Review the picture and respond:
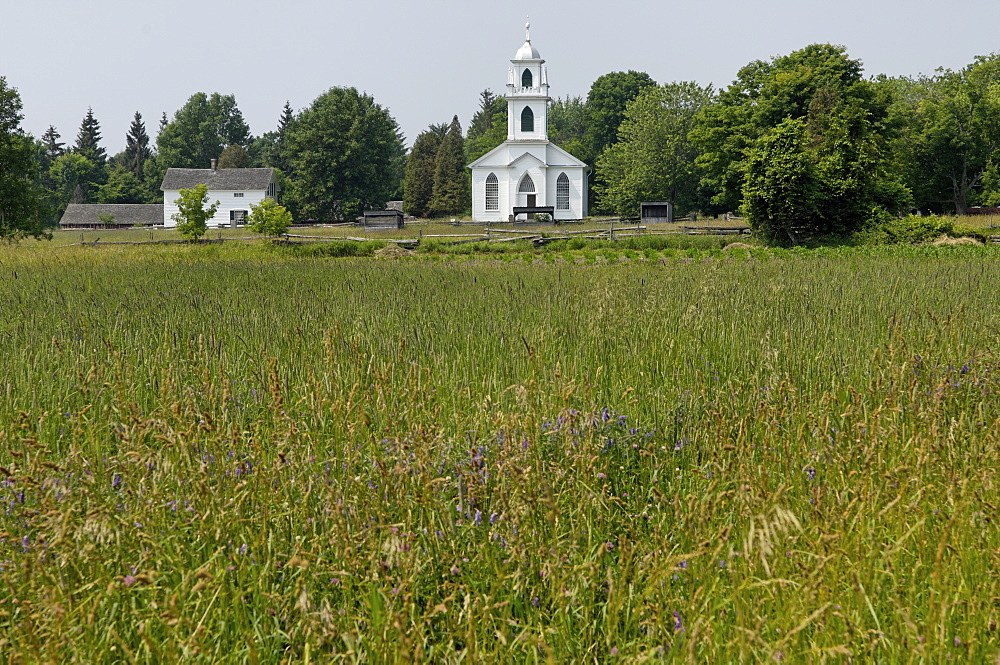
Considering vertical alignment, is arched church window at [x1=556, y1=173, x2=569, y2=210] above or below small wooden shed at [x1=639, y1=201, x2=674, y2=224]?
above

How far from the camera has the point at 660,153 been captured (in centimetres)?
5638

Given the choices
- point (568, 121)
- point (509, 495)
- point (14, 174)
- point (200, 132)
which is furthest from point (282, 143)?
point (509, 495)

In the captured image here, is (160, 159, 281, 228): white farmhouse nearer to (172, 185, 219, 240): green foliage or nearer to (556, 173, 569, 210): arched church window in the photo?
(556, 173, 569, 210): arched church window

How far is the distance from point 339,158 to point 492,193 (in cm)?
1500

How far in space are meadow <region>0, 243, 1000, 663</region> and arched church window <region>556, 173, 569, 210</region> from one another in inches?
2023

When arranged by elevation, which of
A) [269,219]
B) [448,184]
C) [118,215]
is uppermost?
[448,184]

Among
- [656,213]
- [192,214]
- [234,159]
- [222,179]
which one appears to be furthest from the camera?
[234,159]

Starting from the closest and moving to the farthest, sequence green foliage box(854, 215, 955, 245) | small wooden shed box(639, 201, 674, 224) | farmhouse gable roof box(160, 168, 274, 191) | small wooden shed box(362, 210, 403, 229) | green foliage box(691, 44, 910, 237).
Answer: green foliage box(854, 215, 955, 245) < green foliage box(691, 44, 910, 237) < small wooden shed box(362, 210, 403, 229) < small wooden shed box(639, 201, 674, 224) < farmhouse gable roof box(160, 168, 274, 191)

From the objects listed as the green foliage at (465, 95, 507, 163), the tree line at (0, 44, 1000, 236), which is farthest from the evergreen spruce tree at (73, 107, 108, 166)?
the green foliage at (465, 95, 507, 163)

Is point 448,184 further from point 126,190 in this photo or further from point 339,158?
point 126,190

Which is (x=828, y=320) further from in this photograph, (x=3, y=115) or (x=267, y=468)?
(x=3, y=115)

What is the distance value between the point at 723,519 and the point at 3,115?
4147 centimetres

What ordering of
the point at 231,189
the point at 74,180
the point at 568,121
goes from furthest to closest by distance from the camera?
the point at 568,121, the point at 74,180, the point at 231,189

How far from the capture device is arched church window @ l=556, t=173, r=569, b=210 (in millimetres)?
56812
